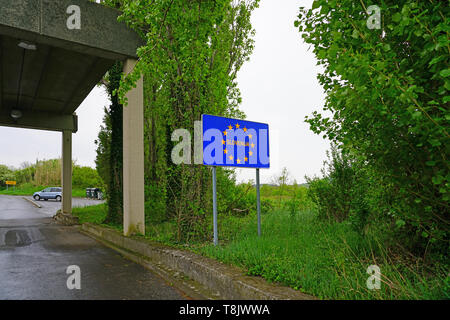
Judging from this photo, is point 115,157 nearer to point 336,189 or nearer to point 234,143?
point 234,143

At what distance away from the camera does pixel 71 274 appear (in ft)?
16.2

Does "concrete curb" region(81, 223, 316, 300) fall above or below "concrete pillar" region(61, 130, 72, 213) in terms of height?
below

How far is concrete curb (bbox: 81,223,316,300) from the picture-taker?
122 inches

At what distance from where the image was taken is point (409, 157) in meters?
3.13

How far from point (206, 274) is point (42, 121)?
1296 centimetres

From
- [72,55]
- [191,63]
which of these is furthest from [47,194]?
[191,63]

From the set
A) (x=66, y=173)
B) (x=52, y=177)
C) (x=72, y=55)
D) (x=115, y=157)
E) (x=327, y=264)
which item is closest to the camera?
(x=327, y=264)

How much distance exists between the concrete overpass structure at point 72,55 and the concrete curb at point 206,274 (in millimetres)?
1609

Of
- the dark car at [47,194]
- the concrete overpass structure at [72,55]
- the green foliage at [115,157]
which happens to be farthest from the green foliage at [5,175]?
the green foliage at [115,157]

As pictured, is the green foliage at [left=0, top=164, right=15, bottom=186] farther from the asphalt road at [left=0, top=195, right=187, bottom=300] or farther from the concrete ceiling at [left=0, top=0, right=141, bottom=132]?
the asphalt road at [left=0, top=195, right=187, bottom=300]

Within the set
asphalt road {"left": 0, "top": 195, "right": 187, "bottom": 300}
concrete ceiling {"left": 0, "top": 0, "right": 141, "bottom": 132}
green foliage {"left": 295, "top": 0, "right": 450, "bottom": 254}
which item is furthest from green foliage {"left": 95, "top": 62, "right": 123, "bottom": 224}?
green foliage {"left": 295, "top": 0, "right": 450, "bottom": 254}

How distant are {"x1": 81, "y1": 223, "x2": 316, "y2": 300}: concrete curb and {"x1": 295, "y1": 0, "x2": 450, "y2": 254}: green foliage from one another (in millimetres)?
1431

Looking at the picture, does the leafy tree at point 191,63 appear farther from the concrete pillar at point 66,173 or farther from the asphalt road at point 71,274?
the concrete pillar at point 66,173
